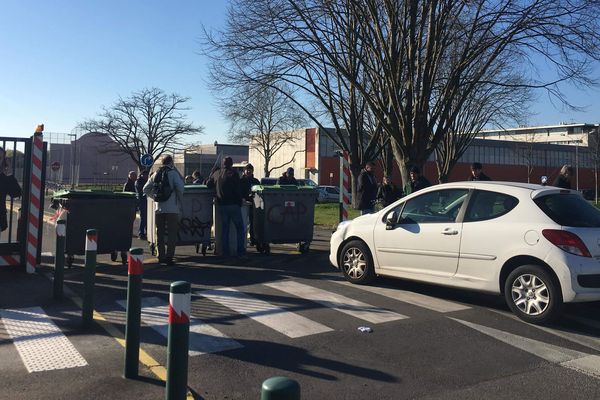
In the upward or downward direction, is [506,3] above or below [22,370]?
above

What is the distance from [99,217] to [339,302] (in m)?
4.81

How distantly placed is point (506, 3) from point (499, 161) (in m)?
66.3

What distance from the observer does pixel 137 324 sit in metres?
4.39

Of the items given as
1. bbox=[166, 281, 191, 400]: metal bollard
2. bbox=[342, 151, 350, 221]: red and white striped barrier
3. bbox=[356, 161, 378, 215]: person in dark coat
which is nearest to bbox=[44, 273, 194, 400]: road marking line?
bbox=[166, 281, 191, 400]: metal bollard

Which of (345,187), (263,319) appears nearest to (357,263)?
(263,319)

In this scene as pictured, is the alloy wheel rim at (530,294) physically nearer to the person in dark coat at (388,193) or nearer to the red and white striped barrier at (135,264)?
the red and white striped barrier at (135,264)

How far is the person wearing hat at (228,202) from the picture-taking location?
34.7 feet

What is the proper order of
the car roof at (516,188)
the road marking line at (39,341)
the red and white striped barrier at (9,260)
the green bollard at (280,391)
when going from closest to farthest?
the green bollard at (280,391) < the road marking line at (39,341) < the car roof at (516,188) < the red and white striped barrier at (9,260)

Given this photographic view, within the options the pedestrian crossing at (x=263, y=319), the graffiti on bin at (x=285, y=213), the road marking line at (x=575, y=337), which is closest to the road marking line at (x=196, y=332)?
the pedestrian crossing at (x=263, y=319)

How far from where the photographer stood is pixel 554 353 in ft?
17.0

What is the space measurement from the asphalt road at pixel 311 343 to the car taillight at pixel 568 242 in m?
0.88

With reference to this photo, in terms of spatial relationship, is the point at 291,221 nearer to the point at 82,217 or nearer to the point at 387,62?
the point at 82,217

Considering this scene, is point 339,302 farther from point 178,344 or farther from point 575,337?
point 178,344

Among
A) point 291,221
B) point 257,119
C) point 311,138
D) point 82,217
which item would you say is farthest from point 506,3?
point 311,138
